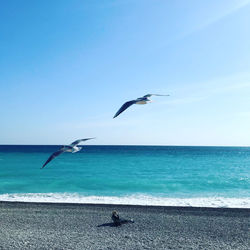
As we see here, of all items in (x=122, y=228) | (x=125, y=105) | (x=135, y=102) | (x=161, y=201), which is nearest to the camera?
(x=125, y=105)

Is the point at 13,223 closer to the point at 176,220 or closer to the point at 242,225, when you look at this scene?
the point at 176,220

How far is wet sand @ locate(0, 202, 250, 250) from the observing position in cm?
934

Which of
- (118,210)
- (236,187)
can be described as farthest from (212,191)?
(118,210)

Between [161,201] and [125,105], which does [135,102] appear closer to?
[125,105]

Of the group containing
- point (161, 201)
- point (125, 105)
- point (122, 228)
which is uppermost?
point (125, 105)

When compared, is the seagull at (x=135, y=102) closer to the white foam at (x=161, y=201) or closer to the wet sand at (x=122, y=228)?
the wet sand at (x=122, y=228)

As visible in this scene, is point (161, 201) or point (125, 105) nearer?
point (125, 105)

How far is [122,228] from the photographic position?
→ 11102mm

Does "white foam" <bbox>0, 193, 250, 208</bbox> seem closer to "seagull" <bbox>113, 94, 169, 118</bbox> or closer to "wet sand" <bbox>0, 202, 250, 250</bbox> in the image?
"wet sand" <bbox>0, 202, 250, 250</bbox>

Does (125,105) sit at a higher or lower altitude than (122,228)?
higher

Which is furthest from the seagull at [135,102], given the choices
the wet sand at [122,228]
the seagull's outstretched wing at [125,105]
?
the wet sand at [122,228]

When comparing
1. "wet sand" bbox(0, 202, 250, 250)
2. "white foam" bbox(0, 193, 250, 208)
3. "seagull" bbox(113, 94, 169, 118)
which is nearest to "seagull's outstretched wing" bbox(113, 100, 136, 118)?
"seagull" bbox(113, 94, 169, 118)

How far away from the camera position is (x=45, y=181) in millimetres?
29453

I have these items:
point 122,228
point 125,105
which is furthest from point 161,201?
point 125,105
